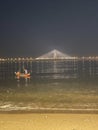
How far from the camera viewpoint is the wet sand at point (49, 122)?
24.0 feet

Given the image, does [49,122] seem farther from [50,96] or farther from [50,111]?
[50,96]

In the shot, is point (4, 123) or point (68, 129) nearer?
point (68, 129)

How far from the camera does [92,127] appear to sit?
7250mm

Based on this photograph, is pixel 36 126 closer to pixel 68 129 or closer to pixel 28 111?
pixel 68 129

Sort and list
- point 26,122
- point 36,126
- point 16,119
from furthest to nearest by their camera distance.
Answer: point 16,119, point 26,122, point 36,126

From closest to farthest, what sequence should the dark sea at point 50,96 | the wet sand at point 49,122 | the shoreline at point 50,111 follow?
the wet sand at point 49,122
the shoreline at point 50,111
the dark sea at point 50,96

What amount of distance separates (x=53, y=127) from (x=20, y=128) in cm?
78

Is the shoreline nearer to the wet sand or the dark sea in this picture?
the dark sea

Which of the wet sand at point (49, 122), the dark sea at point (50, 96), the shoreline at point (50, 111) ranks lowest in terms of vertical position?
the dark sea at point (50, 96)

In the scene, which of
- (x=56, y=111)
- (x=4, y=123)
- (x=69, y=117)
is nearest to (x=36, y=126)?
(x=4, y=123)

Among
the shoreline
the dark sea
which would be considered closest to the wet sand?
the shoreline

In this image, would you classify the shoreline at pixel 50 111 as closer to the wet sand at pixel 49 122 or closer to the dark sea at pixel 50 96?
the dark sea at pixel 50 96

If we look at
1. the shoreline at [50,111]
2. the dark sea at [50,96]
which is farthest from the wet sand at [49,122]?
the dark sea at [50,96]

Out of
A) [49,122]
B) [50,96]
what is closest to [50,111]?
[49,122]
